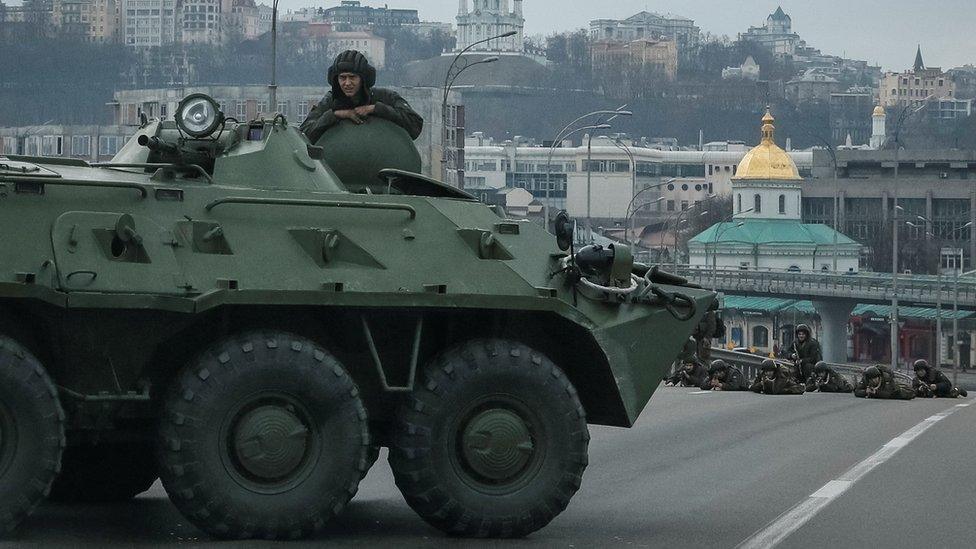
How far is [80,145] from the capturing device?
105688 millimetres

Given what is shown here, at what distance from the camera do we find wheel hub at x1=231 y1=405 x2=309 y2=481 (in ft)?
36.2

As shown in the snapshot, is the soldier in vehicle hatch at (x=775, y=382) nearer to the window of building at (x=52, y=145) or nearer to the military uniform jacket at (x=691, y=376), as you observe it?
the military uniform jacket at (x=691, y=376)

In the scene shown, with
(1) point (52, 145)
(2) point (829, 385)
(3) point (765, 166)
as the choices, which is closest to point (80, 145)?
(1) point (52, 145)

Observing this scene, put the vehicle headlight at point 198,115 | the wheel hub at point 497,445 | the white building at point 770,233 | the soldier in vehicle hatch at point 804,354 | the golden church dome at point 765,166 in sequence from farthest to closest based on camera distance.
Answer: the golden church dome at point 765,166
the white building at point 770,233
the soldier in vehicle hatch at point 804,354
the vehicle headlight at point 198,115
the wheel hub at point 497,445

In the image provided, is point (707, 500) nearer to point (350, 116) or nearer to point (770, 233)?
point (350, 116)

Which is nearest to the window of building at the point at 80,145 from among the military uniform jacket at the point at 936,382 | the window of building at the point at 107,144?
the window of building at the point at 107,144


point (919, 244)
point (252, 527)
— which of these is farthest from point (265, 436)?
point (919, 244)

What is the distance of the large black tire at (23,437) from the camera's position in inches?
→ 415

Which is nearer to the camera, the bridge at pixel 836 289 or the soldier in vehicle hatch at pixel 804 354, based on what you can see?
the soldier in vehicle hatch at pixel 804 354

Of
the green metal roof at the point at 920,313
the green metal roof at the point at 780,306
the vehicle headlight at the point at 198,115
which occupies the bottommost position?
the green metal roof at the point at 780,306

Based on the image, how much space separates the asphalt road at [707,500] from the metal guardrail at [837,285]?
3267 inches

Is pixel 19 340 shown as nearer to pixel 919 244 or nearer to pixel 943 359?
pixel 943 359

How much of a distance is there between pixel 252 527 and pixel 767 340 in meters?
118

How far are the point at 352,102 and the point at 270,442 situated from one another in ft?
9.68
